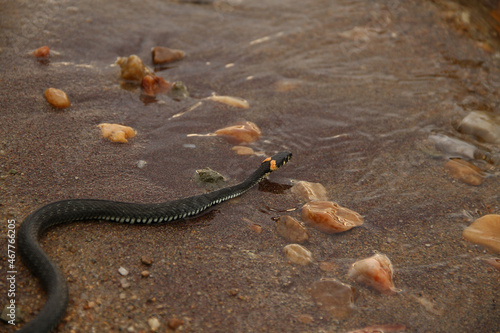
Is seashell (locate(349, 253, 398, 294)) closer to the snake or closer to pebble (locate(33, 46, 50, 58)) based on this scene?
the snake

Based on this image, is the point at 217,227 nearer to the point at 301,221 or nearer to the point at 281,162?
the point at 301,221

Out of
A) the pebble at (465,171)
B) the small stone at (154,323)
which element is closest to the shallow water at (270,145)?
the small stone at (154,323)

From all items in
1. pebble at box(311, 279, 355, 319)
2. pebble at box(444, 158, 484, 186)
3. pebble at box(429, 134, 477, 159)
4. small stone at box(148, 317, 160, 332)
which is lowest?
small stone at box(148, 317, 160, 332)

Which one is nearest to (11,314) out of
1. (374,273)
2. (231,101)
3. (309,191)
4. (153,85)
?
(374,273)

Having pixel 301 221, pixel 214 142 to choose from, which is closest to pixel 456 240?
pixel 301 221

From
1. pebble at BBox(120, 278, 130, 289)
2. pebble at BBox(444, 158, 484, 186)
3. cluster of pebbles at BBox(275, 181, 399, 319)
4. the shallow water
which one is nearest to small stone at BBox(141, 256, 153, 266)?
the shallow water

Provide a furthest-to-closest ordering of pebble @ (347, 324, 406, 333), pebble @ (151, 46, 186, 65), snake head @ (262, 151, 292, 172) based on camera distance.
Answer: pebble @ (151, 46, 186, 65) < snake head @ (262, 151, 292, 172) < pebble @ (347, 324, 406, 333)

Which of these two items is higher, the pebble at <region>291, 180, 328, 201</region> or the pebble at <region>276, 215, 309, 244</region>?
the pebble at <region>291, 180, 328, 201</region>
